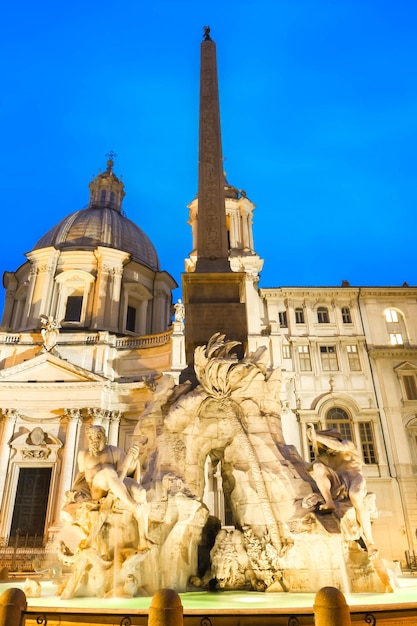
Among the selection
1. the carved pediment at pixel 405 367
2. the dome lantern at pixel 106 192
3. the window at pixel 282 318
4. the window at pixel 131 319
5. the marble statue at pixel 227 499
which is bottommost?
the marble statue at pixel 227 499

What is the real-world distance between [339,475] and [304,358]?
18.9 meters

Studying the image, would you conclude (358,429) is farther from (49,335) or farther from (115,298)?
(49,335)

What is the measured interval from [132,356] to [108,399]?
2963 millimetres

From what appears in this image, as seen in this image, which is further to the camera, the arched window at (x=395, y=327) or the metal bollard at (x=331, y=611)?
the arched window at (x=395, y=327)

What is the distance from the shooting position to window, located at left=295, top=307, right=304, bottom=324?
89.3 feet

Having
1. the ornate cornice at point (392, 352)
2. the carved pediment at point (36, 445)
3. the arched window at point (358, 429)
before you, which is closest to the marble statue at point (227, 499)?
the carved pediment at point (36, 445)

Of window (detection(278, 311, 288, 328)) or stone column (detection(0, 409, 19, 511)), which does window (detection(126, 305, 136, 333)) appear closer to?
stone column (detection(0, 409, 19, 511))

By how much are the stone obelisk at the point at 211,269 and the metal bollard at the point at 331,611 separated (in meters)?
6.06

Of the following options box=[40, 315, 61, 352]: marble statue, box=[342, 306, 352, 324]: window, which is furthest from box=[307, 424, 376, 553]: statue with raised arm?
box=[40, 315, 61, 352]: marble statue

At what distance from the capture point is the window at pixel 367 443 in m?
23.7

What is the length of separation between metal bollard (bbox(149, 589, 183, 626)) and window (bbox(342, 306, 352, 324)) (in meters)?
25.4

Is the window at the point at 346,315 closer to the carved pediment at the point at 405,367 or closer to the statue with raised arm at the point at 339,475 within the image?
the carved pediment at the point at 405,367

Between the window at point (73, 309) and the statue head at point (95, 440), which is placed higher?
the window at point (73, 309)

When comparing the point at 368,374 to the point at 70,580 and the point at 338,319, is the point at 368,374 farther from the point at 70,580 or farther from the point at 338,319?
the point at 70,580
